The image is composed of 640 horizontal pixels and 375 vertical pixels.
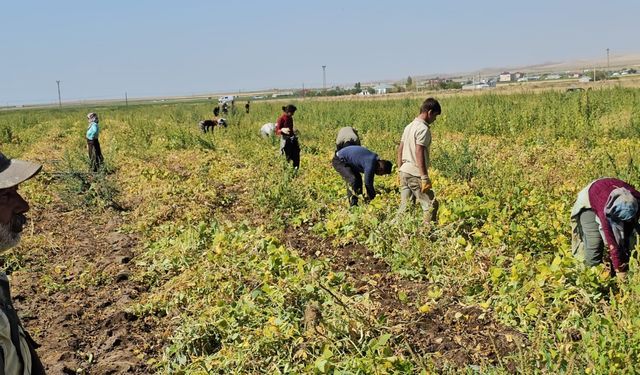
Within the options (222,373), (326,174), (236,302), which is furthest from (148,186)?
(222,373)

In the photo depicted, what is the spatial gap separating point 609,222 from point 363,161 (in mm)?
3546

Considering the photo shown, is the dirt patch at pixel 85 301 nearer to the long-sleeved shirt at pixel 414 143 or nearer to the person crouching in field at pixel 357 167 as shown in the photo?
the person crouching in field at pixel 357 167

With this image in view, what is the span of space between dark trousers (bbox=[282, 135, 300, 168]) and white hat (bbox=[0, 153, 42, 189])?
28.2 ft

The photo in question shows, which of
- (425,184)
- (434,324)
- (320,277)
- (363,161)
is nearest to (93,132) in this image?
(363,161)

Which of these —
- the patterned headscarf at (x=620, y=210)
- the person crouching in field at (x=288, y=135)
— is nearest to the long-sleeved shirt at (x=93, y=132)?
the person crouching in field at (x=288, y=135)

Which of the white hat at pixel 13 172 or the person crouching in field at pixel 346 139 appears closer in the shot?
the white hat at pixel 13 172

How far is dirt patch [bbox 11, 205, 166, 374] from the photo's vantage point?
14.0 feet

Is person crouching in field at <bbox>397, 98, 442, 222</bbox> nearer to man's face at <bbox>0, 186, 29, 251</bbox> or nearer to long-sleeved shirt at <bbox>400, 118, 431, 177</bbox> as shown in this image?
long-sleeved shirt at <bbox>400, 118, 431, 177</bbox>

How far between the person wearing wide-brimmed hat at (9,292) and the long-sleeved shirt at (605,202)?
3.69 meters

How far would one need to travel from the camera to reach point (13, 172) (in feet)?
7.44

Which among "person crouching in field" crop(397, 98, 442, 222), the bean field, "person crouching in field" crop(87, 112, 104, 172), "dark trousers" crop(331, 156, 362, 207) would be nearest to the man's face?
the bean field

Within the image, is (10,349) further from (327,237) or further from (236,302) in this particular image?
(327,237)

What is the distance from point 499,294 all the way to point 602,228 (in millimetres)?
907

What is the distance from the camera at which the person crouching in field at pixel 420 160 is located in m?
6.09
